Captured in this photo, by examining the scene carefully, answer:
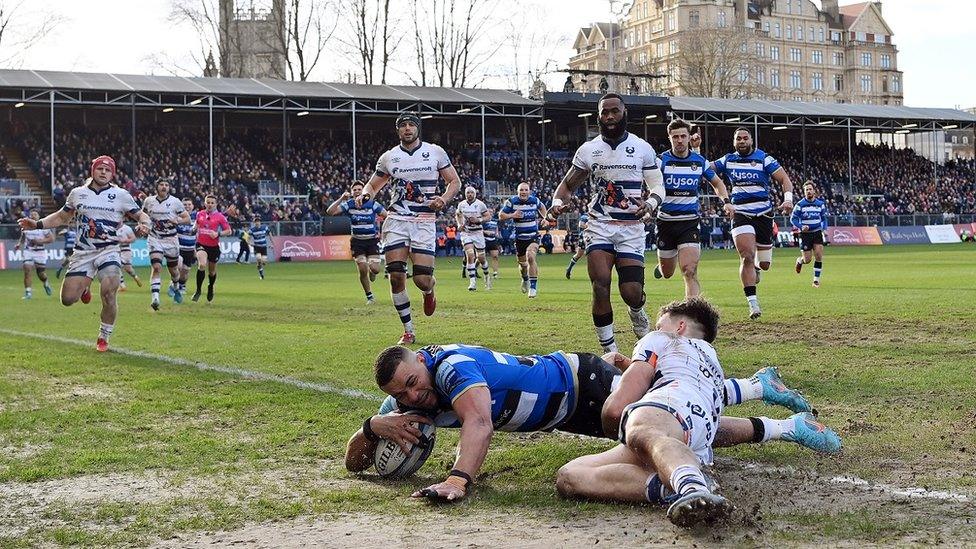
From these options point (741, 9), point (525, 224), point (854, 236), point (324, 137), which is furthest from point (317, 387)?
point (741, 9)

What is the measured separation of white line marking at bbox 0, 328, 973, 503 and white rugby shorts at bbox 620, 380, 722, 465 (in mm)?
519

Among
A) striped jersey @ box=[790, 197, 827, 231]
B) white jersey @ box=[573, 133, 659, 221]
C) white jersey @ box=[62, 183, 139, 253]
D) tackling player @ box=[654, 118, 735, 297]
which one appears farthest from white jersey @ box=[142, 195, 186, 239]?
striped jersey @ box=[790, 197, 827, 231]

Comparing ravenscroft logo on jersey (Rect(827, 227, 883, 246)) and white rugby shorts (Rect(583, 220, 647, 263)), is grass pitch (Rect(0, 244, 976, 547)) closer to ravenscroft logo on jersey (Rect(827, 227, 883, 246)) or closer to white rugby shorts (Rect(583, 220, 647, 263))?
white rugby shorts (Rect(583, 220, 647, 263))

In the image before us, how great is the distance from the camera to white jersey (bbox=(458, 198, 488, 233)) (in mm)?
24938

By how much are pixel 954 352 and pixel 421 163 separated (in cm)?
605

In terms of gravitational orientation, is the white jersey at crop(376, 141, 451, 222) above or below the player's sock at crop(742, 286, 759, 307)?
above

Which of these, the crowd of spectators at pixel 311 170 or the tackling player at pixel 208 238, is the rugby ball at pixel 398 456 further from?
the crowd of spectators at pixel 311 170

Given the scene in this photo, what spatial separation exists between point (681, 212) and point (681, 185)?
0.41 metres

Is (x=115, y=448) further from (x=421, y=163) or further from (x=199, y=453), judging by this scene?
(x=421, y=163)

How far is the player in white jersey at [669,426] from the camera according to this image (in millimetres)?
4512

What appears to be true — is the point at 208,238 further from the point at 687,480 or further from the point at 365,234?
the point at 687,480

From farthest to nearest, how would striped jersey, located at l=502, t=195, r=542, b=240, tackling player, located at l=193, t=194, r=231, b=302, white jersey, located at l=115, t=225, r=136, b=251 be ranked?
striped jersey, located at l=502, t=195, r=542, b=240, tackling player, located at l=193, t=194, r=231, b=302, white jersey, located at l=115, t=225, r=136, b=251

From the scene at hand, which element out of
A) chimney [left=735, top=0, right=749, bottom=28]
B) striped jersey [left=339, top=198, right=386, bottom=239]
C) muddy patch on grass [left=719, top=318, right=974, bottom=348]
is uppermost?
chimney [left=735, top=0, right=749, bottom=28]

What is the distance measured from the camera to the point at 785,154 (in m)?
66.9
